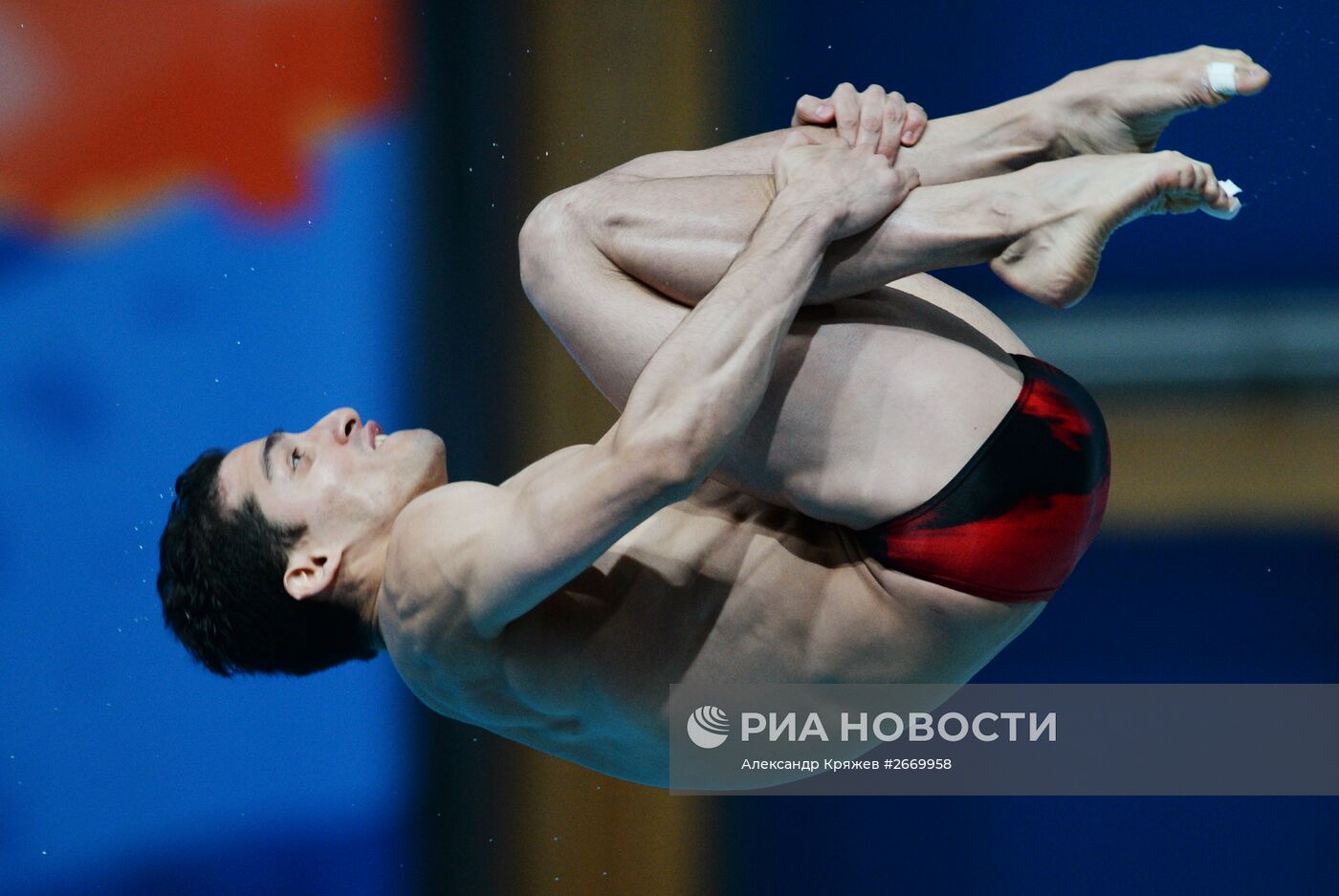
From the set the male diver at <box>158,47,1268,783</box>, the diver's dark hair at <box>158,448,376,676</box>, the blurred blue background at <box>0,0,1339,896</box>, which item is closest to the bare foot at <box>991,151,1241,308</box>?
the male diver at <box>158,47,1268,783</box>

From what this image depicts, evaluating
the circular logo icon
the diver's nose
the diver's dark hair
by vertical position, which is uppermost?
the diver's nose

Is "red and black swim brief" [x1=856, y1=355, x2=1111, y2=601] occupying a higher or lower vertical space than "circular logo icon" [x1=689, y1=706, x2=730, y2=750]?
higher

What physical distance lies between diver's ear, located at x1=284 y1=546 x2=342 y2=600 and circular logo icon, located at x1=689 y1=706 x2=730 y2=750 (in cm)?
41

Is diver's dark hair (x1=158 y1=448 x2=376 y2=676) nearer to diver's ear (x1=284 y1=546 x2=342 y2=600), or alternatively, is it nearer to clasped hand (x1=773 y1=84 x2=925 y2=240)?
diver's ear (x1=284 y1=546 x2=342 y2=600)

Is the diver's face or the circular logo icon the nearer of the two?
the circular logo icon

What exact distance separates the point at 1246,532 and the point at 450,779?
4.85 feet

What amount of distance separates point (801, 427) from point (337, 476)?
0.58 m

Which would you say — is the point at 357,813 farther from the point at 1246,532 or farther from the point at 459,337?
the point at 1246,532

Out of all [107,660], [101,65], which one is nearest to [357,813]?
[107,660]

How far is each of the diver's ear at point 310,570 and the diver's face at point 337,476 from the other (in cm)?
1

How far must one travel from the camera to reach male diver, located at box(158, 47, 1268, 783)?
3.70 feet

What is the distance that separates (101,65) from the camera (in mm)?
2633

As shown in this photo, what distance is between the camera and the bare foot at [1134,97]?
121cm

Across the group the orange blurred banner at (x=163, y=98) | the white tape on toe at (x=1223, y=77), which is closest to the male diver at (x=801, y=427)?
the white tape on toe at (x=1223, y=77)
